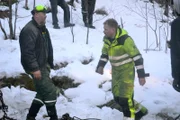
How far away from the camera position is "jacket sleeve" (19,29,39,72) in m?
4.84

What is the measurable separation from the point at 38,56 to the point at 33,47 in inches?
8.0

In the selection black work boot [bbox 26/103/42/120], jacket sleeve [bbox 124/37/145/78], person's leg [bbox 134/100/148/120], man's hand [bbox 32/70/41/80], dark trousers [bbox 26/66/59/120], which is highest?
jacket sleeve [bbox 124/37/145/78]

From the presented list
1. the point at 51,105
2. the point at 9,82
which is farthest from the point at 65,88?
the point at 51,105

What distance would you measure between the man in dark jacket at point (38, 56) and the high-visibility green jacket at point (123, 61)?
3.18ft

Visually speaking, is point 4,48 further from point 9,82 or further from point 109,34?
point 109,34

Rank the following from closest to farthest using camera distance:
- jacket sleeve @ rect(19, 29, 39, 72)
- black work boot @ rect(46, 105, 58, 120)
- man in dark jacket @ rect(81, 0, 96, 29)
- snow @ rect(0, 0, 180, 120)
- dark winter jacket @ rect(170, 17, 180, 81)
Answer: dark winter jacket @ rect(170, 17, 180, 81) < jacket sleeve @ rect(19, 29, 39, 72) < black work boot @ rect(46, 105, 58, 120) < snow @ rect(0, 0, 180, 120) < man in dark jacket @ rect(81, 0, 96, 29)

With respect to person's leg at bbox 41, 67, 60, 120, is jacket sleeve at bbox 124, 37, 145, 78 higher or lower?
higher

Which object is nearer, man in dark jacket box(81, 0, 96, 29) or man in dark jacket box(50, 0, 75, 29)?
man in dark jacket box(50, 0, 75, 29)

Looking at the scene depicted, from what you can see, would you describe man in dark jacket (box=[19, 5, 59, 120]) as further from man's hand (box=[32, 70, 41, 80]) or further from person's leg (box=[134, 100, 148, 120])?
person's leg (box=[134, 100, 148, 120])

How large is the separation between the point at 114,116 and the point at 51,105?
1.21 meters

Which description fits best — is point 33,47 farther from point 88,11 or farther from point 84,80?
point 88,11

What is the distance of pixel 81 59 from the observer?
8.09 meters

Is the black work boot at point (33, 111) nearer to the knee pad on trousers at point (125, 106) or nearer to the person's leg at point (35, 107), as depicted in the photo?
the person's leg at point (35, 107)

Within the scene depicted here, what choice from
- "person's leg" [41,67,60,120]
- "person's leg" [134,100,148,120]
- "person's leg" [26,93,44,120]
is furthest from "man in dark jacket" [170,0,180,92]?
"person's leg" [26,93,44,120]
